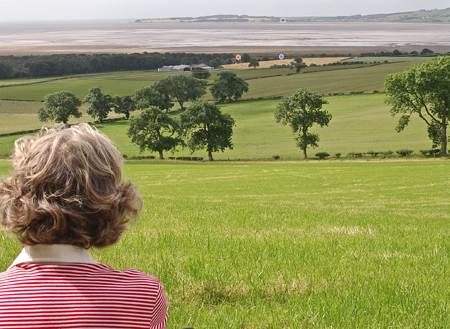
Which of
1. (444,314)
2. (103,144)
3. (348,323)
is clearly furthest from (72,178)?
(444,314)

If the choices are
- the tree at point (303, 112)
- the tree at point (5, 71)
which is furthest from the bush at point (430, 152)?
the tree at point (5, 71)

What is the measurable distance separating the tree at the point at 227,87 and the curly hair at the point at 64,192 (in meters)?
113

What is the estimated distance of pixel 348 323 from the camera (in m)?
3.23

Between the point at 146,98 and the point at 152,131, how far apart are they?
34183 mm

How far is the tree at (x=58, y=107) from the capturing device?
87.3 m

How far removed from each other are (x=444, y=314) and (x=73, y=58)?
→ 150m

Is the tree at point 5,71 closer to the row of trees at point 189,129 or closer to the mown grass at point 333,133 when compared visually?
the mown grass at point 333,133

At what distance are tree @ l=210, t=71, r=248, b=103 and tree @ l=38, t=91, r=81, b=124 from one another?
38887 mm

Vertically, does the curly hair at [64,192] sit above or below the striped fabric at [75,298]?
above

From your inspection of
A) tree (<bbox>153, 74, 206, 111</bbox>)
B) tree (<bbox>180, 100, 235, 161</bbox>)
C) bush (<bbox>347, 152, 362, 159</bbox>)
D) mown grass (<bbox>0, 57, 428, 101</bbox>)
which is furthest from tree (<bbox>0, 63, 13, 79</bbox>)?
bush (<bbox>347, 152, 362, 159</bbox>)

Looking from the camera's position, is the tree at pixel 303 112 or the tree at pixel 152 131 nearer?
the tree at pixel 303 112

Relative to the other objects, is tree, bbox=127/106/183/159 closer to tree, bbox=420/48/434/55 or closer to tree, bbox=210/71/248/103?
tree, bbox=210/71/248/103

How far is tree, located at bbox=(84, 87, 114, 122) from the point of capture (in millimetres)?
92250

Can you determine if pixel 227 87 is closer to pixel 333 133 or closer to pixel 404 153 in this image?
pixel 333 133
